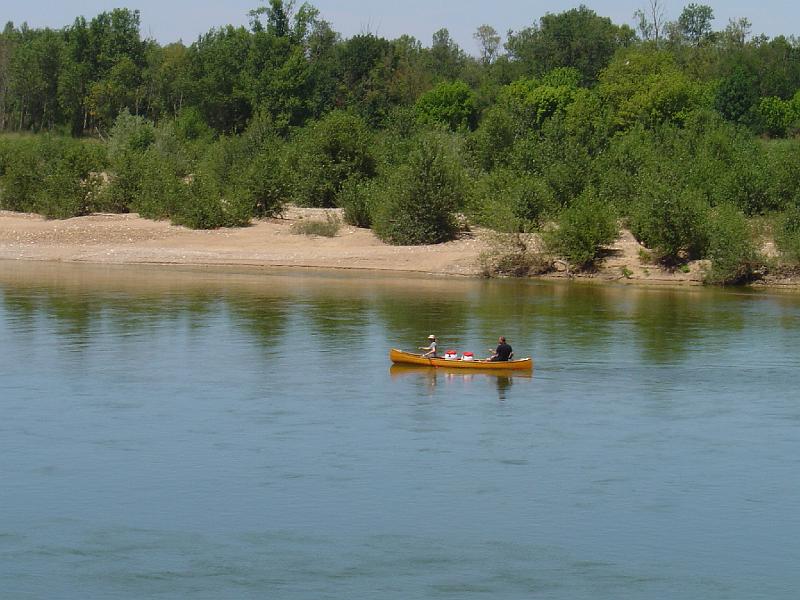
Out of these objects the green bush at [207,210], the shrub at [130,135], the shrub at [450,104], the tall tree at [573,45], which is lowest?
the green bush at [207,210]

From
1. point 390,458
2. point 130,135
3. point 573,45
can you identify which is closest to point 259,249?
point 130,135

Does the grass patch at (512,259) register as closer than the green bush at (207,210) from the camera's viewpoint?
Yes

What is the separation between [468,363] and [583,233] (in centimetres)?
2794

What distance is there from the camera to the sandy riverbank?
68625mm

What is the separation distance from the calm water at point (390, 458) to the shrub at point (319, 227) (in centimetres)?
2416

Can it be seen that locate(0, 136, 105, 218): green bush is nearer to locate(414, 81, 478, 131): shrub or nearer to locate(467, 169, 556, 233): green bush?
locate(467, 169, 556, 233): green bush

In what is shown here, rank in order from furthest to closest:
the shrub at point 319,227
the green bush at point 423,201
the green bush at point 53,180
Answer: the green bush at point 53,180
the shrub at point 319,227
the green bush at point 423,201

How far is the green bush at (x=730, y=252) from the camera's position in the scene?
6400 cm

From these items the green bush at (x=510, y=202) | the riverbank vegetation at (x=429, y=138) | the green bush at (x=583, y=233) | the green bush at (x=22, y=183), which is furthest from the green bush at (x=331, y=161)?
the green bush at (x=583, y=233)

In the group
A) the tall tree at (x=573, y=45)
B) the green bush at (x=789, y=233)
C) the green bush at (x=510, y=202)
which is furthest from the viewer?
the tall tree at (x=573, y=45)

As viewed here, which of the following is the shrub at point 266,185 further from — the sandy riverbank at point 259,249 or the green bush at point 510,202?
the green bush at point 510,202

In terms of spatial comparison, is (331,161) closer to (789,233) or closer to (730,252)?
(730,252)

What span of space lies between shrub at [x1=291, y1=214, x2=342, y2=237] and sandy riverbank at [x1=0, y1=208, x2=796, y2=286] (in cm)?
43

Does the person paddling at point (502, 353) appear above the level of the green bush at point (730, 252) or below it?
below
